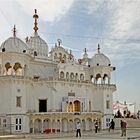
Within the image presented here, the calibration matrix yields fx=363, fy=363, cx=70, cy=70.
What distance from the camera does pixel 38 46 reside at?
5488 cm

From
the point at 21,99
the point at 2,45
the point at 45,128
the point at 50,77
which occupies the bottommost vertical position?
the point at 45,128

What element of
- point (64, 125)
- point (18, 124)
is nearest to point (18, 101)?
point (18, 124)

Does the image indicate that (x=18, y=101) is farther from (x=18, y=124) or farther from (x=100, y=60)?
(x=100, y=60)

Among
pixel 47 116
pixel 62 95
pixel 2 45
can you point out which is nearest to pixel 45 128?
pixel 47 116

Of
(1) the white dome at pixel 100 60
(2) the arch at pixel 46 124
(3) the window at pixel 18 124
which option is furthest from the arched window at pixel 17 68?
(1) the white dome at pixel 100 60

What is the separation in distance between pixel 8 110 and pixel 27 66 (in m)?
6.93

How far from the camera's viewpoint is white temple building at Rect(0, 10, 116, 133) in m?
45.0

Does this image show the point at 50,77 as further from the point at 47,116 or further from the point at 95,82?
the point at 95,82

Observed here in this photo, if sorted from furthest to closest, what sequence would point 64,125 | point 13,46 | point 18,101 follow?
1. point 64,125
2. point 13,46
3. point 18,101

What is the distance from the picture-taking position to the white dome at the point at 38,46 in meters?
54.1

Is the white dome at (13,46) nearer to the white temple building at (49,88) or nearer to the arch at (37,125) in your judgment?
the white temple building at (49,88)

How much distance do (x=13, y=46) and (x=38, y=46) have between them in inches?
375

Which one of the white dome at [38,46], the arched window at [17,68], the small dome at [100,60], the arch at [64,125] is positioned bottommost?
the arch at [64,125]

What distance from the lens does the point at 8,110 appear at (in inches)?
1752
